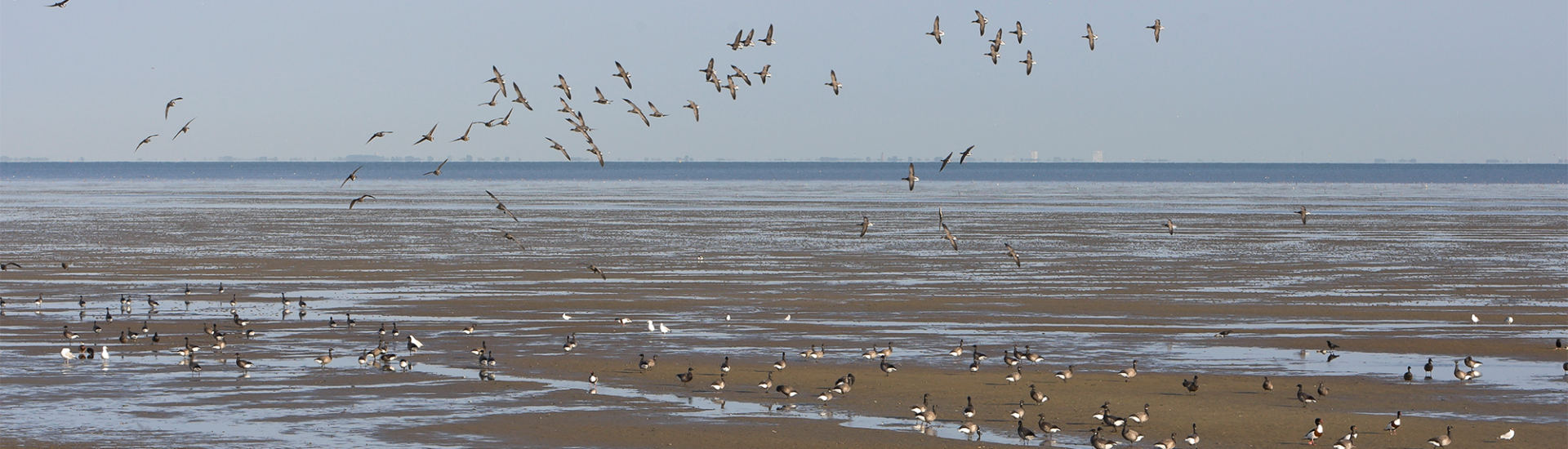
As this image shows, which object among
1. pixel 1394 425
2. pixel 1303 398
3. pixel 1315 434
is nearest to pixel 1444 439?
pixel 1394 425

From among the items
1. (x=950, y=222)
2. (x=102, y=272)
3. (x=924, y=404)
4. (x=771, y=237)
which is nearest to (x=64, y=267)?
(x=102, y=272)

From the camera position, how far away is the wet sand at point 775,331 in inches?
614

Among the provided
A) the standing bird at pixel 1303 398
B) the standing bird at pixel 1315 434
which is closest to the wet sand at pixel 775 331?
the standing bird at pixel 1303 398

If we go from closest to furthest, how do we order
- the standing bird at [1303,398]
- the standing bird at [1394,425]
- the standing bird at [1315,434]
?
the standing bird at [1315,434] < the standing bird at [1394,425] < the standing bird at [1303,398]

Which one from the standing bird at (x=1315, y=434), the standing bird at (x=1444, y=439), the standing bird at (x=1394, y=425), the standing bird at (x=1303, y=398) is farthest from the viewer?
the standing bird at (x=1303, y=398)

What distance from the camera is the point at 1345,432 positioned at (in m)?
15.3

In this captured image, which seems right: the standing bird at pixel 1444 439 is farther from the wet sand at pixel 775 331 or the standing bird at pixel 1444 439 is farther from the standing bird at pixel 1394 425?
the standing bird at pixel 1394 425

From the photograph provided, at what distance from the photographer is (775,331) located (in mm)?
23062

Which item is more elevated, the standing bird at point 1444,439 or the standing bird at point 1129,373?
the standing bird at point 1129,373

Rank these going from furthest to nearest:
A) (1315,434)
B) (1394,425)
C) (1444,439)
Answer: (1394,425), (1315,434), (1444,439)

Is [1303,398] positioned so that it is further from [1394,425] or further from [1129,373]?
[1129,373]

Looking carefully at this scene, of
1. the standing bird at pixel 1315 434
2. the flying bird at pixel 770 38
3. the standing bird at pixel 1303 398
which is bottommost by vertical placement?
the standing bird at pixel 1315 434

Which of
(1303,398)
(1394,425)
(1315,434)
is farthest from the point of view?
(1303,398)

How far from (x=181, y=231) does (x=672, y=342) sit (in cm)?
3380
